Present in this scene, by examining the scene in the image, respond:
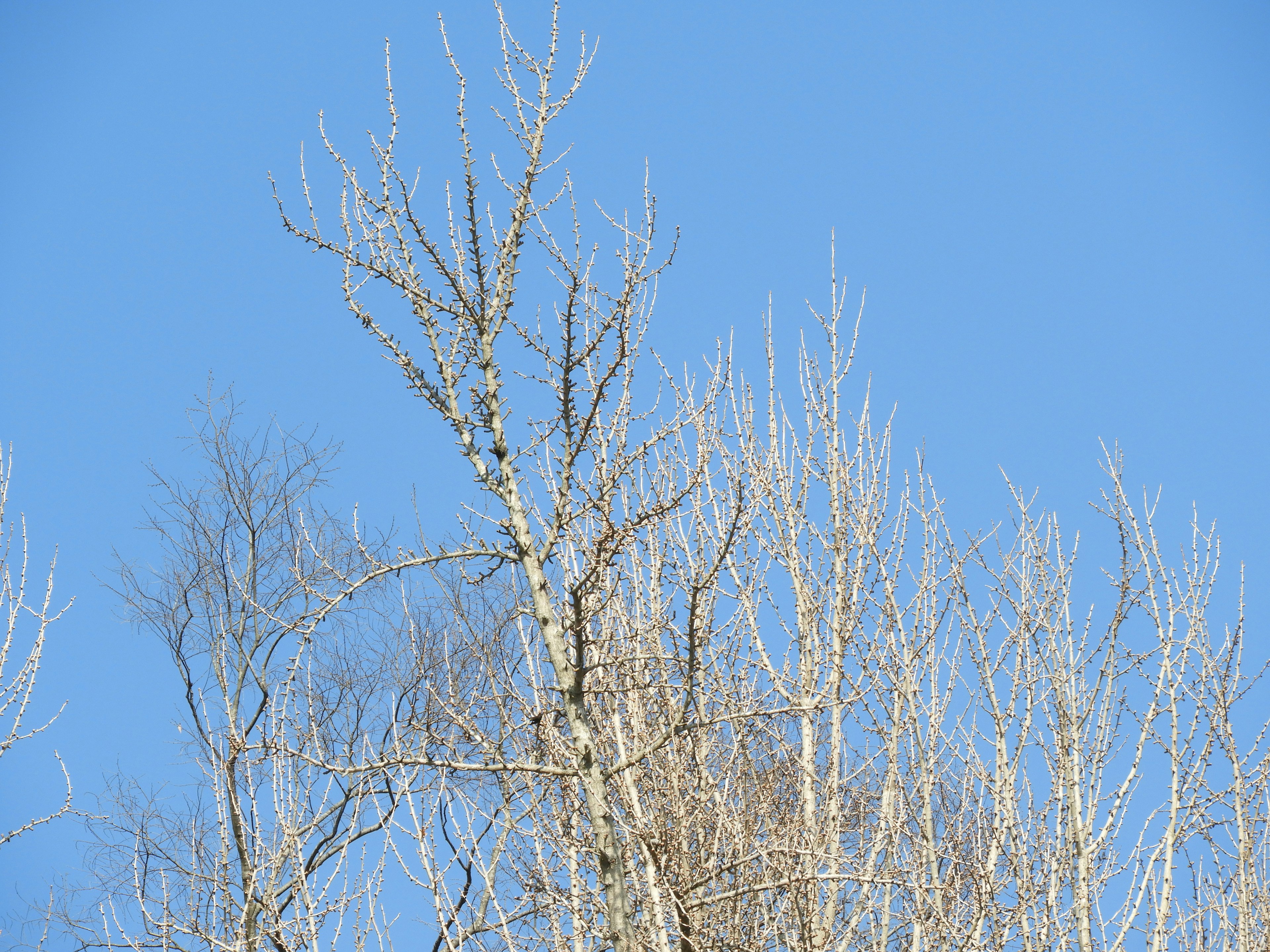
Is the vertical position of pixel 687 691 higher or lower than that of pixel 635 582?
lower

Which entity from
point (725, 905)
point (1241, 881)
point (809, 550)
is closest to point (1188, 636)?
point (1241, 881)

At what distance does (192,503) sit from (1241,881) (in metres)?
A: 8.97

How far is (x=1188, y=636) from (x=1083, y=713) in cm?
79

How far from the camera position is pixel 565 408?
4.06 metres

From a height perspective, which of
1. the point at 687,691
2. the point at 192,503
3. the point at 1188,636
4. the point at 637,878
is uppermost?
the point at 192,503

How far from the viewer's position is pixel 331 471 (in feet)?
34.9

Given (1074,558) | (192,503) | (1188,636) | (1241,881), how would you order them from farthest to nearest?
(192,503)
(1074,558)
(1188,636)
(1241,881)

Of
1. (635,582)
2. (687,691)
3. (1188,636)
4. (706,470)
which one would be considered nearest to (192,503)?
(635,582)

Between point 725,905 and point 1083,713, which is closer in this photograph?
point 725,905

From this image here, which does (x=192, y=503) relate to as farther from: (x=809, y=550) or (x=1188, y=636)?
(x=1188, y=636)

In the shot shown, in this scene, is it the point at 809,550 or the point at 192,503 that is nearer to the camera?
the point at 809,550

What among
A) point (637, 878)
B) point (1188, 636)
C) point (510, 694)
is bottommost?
point (637, 878)

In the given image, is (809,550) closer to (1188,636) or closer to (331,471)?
(1188,636)

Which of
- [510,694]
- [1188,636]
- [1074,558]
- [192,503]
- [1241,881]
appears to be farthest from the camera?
[192,503]
